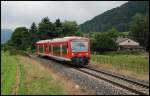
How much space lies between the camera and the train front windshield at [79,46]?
117ft

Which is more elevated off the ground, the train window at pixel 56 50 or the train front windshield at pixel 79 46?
the train front windshield at pixel 79 46

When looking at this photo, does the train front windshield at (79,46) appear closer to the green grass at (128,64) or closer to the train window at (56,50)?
the green grass at (128,64)

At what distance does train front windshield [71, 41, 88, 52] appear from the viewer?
117 ft

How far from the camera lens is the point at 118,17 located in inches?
4304

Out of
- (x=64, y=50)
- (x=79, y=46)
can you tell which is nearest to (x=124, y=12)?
(x=64, y=50)

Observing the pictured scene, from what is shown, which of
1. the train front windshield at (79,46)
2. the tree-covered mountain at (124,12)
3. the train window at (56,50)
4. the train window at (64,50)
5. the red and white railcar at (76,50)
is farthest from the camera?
the tree-covered mountain at (124,12)

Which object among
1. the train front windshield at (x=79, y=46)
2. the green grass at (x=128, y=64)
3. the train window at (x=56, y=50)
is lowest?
the green grass at (x=128, y=64)

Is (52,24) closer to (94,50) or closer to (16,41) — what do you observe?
(94,50)

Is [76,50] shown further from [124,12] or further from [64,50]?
[124,12]

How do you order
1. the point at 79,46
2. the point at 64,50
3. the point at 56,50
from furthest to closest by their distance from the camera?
the point at 56,50, the point at 64,50, the point at 79,46

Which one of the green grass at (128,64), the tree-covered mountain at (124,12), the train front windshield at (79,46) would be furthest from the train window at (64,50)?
the tree-covered mountain at (124,12)

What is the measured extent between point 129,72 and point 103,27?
115 meters

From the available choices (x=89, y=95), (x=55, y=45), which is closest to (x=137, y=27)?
(x=55, y=45)

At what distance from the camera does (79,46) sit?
3616 centimetres
